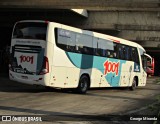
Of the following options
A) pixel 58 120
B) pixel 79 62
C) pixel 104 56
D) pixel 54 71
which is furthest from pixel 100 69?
pixel 58 120

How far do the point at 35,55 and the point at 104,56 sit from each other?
5.18 metres

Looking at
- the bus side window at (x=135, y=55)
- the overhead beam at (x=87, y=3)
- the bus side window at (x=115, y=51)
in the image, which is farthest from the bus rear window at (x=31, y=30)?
the bus side window at (x=135, y=55)

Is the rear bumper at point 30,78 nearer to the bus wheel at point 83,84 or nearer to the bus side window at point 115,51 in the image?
the bus wheel at point 83,84

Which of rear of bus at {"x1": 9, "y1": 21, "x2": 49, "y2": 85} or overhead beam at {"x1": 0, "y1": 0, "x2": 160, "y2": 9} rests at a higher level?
overhead beam at {"x1": 0, "y1": 0, "x2": 160, "y2": 9}

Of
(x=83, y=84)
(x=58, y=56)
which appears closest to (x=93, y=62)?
(x=83, y=84)

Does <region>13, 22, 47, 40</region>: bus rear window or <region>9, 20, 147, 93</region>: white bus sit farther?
<region>13, 22, 47, 40</region>: bus rear window

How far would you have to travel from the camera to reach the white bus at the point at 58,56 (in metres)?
17.9

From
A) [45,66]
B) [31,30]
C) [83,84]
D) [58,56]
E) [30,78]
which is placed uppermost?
[31,30]

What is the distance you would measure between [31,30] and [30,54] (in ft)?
3.61

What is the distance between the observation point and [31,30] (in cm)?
1841

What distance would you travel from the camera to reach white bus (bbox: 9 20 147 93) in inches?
703

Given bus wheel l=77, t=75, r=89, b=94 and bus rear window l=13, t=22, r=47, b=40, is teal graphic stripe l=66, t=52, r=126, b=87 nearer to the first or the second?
bus wheel l=77, t=75, r=89, b=94

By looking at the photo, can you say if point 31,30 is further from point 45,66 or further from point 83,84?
point 83,84

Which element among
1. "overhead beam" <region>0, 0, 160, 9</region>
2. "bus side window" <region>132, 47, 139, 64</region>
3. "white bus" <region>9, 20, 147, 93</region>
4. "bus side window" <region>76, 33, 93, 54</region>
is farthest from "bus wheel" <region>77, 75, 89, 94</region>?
"bus side window" <region>132, 47, 139, 64</region>
